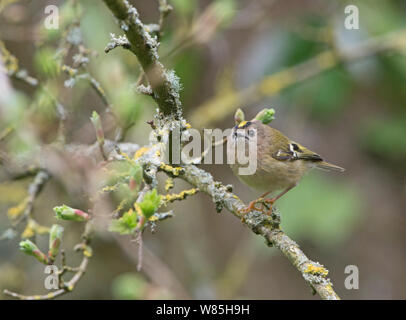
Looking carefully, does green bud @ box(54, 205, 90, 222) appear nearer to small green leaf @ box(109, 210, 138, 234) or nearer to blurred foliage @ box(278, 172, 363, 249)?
small green leaf @ box(109, 210, 138, 234)

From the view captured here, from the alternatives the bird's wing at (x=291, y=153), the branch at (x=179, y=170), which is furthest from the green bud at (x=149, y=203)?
the bird's wing at (x=291, y=153)

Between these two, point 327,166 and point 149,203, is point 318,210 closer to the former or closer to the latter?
point 327,166

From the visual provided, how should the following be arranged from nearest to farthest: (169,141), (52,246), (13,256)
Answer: (52,246) < (169,141) < (13,256)

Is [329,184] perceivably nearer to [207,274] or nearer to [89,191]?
[207,274]

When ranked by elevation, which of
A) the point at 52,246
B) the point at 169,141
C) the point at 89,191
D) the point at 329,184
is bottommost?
the point at 52,246

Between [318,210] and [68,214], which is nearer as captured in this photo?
[68,214]

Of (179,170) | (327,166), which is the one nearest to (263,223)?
(179,170)

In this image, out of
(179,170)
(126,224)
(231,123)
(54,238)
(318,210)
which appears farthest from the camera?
(231,123)

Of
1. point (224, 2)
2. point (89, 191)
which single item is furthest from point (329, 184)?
point (89, 191)
